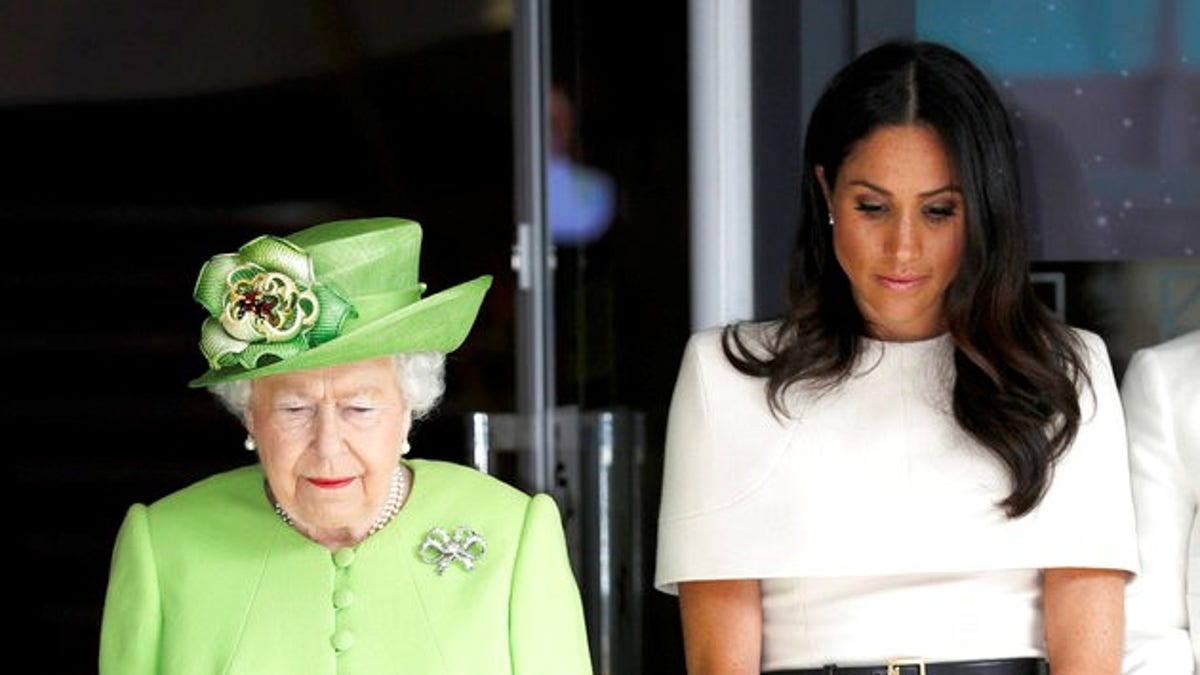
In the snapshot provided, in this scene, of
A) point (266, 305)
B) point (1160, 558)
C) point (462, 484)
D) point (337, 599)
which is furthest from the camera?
point (1160, 558)

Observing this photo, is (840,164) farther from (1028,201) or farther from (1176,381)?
(1028,201)

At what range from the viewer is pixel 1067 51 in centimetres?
471

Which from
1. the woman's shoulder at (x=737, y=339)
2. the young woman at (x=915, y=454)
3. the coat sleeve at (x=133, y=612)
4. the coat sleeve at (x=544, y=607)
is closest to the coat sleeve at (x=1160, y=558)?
the young woman at (x=915, y=454)

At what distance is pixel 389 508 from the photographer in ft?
11.5

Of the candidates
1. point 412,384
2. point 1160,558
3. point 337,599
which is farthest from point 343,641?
point 1160,558

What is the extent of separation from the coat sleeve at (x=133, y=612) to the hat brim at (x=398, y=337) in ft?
0.75

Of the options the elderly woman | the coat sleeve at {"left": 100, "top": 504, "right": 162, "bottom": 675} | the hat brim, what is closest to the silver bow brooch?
the elderly woman

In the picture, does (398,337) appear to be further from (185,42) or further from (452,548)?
(185,42)

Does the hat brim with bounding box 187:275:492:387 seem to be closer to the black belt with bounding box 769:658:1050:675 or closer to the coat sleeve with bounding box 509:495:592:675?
the coat sleeve with bounding box 509:495:592:675

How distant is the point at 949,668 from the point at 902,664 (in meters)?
0.07

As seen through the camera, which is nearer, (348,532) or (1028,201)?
(348,532)

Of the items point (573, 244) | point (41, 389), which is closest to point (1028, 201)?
point (573, 244)

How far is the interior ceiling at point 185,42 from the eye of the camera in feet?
19.6

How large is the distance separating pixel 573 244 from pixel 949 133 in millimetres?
2025
